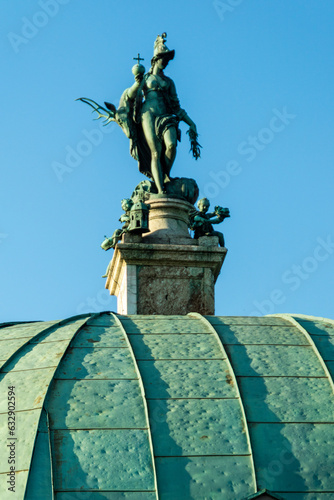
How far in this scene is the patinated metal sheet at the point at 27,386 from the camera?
85.1 ft

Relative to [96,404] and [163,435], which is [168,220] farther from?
[163,435]

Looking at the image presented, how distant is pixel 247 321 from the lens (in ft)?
102

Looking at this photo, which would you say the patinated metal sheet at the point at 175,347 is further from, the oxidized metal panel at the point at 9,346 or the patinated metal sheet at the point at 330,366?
the oxidized metal panel at the point at 9,346

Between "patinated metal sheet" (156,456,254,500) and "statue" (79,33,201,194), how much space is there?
15.3 m

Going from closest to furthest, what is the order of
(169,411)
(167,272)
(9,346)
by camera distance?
(169,411), (9,346), (167,272)

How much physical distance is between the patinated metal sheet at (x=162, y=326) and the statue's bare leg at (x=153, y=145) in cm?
850

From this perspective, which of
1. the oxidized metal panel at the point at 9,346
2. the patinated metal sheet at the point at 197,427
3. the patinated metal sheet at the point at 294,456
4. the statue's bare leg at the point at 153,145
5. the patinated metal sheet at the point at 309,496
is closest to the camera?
the patinated metal sheet at the point at 309,496

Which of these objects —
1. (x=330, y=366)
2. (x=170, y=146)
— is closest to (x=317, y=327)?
(x=330, y=366)

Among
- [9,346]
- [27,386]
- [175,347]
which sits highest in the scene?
[9,346]

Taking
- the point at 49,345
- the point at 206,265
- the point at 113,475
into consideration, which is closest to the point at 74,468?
the point at 113,475

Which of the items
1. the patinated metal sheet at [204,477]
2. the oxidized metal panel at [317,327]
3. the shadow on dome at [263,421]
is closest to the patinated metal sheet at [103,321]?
the shadow on dome at [263,421]

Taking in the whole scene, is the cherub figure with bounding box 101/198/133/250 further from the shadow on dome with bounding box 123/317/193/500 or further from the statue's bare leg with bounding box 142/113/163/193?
the shadow on dome with bounding box 123/317/193/500

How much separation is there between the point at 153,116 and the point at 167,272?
6.19m

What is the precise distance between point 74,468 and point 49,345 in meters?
5.38
